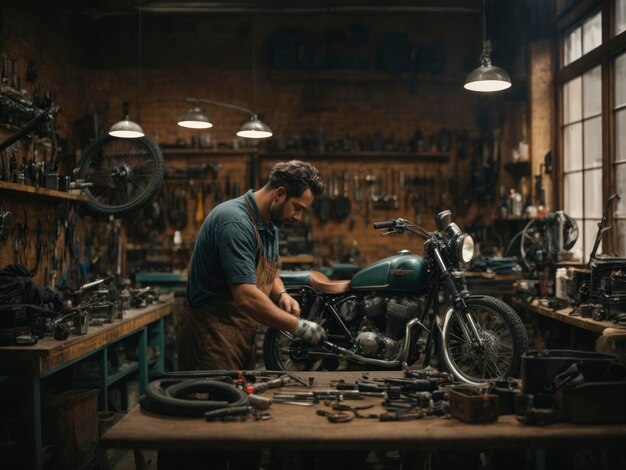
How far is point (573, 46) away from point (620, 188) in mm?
1789

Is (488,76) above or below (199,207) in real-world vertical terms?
above

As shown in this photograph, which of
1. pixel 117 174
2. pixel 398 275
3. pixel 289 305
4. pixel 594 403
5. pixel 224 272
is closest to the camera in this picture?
pixel 594 403

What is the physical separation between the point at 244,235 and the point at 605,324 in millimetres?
2431

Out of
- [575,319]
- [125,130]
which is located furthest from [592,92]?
[125,130]

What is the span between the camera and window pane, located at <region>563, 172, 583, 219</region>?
583 cm

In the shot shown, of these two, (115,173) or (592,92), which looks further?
(592,92)

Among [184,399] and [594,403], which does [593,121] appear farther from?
[184,399]

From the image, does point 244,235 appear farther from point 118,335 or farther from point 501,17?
point 501,17

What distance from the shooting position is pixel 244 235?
8.29 ft

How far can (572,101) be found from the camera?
6.07m

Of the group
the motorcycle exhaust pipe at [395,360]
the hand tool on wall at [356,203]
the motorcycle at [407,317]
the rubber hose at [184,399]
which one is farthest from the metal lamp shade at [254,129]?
the rubber hose at [184,399]

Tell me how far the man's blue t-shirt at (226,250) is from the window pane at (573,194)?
3.91 m

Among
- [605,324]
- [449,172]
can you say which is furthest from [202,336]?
[449,172]

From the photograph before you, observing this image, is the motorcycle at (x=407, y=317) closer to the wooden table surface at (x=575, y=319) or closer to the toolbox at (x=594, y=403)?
the wooden table surface at (x=575, y=319)
